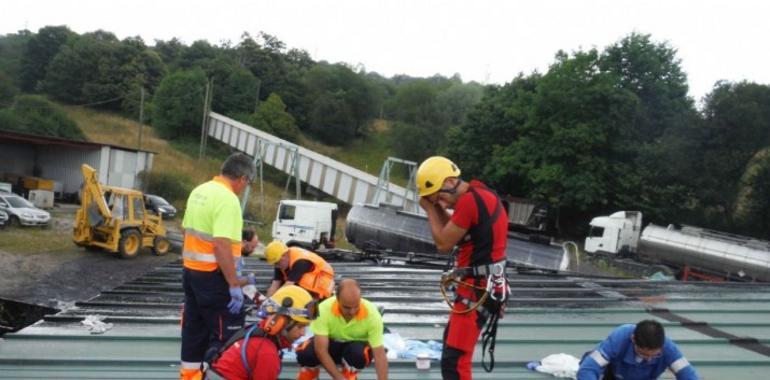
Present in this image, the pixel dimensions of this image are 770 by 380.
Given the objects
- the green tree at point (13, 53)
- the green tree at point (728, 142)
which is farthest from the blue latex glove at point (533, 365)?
the green tree at point (13, 53)

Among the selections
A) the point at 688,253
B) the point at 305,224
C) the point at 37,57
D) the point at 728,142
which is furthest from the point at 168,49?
the point at 688,253

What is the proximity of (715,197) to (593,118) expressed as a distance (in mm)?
7985

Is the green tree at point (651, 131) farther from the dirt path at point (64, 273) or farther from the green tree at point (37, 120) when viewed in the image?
the green tree at point (37, 120)

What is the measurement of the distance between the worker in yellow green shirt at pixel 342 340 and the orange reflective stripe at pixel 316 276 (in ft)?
3.55

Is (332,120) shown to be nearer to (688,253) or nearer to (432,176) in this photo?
(688,253)

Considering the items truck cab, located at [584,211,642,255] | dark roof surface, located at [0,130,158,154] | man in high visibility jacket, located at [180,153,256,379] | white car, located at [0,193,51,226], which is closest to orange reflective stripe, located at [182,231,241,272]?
man in high visibility jacket, located at [180,153,256,379]

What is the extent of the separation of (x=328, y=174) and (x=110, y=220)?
17562 millimetres

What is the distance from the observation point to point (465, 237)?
13.3 ft

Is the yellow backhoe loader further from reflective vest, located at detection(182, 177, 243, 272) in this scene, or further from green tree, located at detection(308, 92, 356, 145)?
green tree, located at detection(308, 92, 356, 145)

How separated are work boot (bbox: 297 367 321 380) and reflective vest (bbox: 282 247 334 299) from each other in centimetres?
112

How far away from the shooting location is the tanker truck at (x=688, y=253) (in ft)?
70.2

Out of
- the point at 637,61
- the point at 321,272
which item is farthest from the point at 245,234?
the point at 637,61

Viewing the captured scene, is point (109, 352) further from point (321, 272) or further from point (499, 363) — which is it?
point (499, 363)

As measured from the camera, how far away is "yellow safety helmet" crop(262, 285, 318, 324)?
375cm
